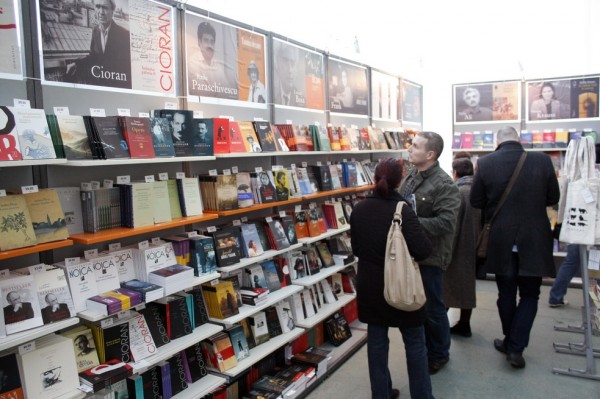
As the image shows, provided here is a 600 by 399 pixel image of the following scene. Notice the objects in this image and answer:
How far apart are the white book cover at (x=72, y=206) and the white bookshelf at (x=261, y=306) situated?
107 centimetres

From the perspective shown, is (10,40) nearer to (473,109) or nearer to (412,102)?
(412,102)

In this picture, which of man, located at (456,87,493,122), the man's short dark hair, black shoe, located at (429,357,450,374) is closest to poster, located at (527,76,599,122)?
man, located at (456,87,493,122)

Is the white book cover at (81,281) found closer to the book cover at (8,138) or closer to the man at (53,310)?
the man at (53,310)

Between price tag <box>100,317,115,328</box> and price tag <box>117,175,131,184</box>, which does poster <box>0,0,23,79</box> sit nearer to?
price tag <box>117,175,131,184</box>

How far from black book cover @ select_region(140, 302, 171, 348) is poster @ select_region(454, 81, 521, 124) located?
19.6ft

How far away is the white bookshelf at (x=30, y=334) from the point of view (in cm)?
188

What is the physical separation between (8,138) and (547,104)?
6.78m

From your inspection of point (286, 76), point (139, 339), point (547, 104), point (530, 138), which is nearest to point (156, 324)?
point (139, 339)

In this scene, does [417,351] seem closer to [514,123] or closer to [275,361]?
[275,361]

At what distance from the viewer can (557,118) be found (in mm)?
6562

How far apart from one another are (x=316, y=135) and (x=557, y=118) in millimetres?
4363

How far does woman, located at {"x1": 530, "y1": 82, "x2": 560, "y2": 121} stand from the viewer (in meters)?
6.56

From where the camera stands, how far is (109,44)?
2.59m

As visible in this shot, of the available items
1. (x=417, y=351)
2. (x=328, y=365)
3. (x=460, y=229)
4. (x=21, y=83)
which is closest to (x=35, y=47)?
(x=21, y=83)
